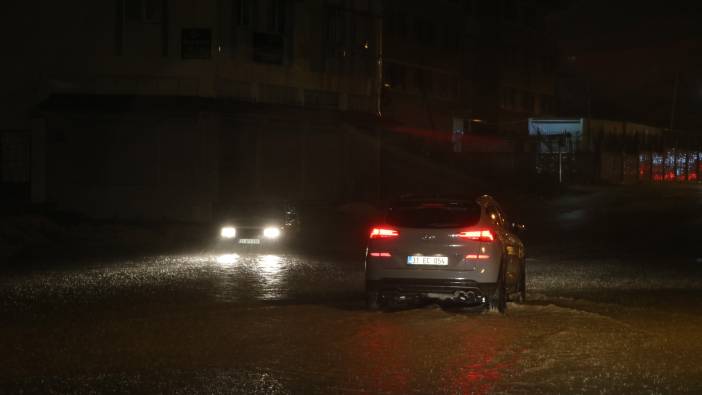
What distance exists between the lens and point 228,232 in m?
23.3

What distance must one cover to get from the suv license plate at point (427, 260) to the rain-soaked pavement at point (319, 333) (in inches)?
28.0

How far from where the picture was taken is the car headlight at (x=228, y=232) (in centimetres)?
2323

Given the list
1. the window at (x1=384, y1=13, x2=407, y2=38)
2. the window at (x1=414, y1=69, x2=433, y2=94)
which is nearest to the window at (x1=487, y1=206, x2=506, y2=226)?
the window at (x1=384, y1=13, x2=407, y2=38)

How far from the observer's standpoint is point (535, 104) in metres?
71.9

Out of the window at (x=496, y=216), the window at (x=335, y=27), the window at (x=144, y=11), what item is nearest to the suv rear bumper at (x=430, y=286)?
the window at (x=496, y=216)

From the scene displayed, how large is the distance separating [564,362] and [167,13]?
961 inches

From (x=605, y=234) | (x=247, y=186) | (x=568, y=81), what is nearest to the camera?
(x=605, y=234)

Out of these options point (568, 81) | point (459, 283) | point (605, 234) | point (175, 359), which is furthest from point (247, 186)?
point (568, 81)

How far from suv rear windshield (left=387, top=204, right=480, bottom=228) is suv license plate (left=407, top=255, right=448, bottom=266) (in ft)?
1.38

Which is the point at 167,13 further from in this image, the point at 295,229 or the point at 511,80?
the point at 511,80

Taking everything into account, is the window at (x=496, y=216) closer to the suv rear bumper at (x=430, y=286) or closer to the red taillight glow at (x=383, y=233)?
the suv rear bumper at (x=430, y=286)

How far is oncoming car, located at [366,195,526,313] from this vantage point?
1209 centimetres

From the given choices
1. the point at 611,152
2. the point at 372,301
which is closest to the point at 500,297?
the point at 372,301

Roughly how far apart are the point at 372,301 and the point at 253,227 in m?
11.1
